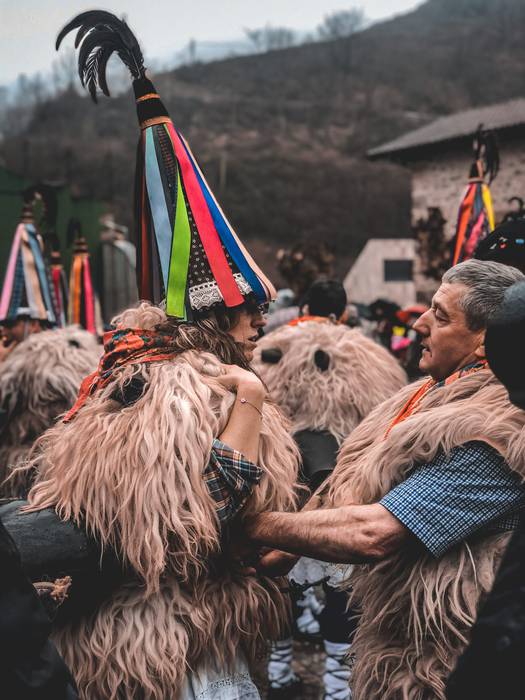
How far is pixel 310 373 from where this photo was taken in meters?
3.43

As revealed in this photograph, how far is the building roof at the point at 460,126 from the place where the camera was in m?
15.7

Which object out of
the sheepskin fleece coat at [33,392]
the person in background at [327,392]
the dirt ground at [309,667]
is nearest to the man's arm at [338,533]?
the person in background at [327,392]

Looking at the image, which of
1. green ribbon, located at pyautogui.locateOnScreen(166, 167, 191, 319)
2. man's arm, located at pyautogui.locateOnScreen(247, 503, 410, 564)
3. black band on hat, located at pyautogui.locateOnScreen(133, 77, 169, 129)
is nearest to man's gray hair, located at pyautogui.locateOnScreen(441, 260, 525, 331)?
man's arm, located at pyautogui.locateOnScreen(247, 503, 410, 564)

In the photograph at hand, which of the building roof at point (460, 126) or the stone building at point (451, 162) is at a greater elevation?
the building roof at point (460, 126)

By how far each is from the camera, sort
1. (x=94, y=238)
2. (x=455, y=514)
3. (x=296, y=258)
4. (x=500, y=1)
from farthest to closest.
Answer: (x=500, y=1) → (x=94, y=238) → (x=296, y=258) → (x=455, y=514)

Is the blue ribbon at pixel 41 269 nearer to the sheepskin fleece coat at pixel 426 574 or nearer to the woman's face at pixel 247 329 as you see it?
the woman's face at pixel 247 329

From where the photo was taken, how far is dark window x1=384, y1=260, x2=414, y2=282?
23000mm

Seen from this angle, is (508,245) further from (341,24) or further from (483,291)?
(341,24)

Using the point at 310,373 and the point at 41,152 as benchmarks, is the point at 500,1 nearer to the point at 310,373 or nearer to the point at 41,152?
the point at 41,152

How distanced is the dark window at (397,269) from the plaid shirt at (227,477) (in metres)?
21.5

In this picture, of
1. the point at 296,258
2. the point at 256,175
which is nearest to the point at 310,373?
→ the point at 296,258

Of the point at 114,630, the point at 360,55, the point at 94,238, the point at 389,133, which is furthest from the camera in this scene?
the point at 360,55

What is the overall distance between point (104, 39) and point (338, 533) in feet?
5.55

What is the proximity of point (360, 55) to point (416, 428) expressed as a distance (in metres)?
75.3
